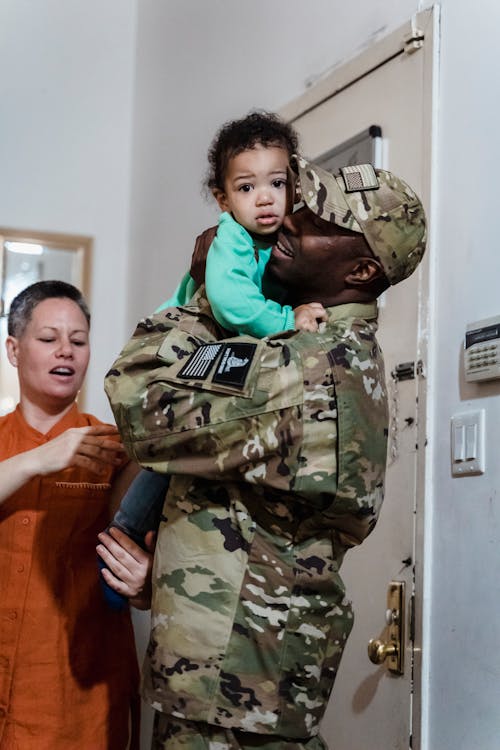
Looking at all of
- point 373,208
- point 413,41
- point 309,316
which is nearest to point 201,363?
point 309,316

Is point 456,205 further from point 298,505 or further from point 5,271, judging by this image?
point 5,271

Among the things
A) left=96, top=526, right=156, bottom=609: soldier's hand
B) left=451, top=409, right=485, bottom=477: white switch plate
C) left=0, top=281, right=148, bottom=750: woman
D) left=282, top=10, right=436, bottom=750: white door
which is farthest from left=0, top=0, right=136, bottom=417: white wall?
left=96, top=526, right=156, bottom=609: soldier's hand

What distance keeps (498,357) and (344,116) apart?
93cm

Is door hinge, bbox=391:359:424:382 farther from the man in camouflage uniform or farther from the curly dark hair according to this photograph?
the man in camouflage uniform

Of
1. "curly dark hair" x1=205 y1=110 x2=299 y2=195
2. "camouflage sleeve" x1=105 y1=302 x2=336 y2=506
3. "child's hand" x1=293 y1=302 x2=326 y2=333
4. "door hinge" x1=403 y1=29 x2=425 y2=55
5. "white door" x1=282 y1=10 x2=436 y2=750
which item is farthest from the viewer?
"door hinge" x1=403 y1=29 x2=425 y2=55

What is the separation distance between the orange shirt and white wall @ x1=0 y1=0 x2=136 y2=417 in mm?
1547

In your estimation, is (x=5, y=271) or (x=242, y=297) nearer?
(x=242, y=297)

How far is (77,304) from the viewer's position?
6.98ft

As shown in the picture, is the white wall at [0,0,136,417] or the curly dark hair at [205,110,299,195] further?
the white wall at [0,0,136,417]

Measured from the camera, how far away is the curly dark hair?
167 cm

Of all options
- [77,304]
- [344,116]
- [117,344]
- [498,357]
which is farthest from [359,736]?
[117,344]

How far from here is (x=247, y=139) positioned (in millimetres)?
1670

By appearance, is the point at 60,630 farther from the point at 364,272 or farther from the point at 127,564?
the point at 364,272

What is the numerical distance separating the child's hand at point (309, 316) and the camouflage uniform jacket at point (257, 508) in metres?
0.03
